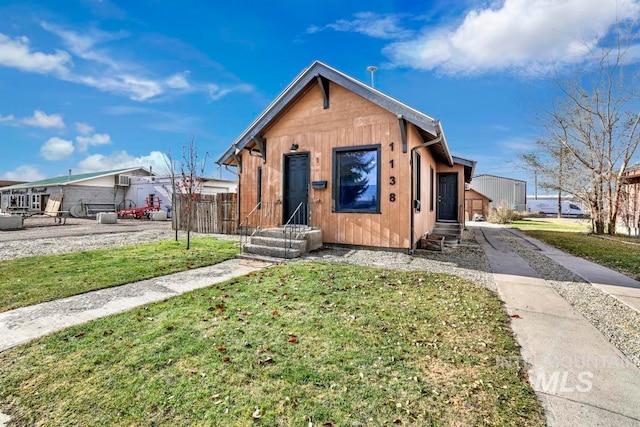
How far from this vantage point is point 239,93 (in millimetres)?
18297

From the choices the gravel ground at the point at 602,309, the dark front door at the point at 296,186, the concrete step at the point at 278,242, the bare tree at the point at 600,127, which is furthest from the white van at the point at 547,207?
the concrete step at the point at 278,242

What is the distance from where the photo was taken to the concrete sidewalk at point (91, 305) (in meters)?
3.19

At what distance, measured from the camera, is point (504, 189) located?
39125 millimetres

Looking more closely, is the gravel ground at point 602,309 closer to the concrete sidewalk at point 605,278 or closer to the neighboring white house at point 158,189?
the concrete sidewalk at point 605,278

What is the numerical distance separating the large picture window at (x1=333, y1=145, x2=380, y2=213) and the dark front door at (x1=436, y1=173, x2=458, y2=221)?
26.9 feet

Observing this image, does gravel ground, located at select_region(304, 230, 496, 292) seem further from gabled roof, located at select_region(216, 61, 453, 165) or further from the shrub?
the shrub

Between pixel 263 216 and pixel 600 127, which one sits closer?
pixel 263 216

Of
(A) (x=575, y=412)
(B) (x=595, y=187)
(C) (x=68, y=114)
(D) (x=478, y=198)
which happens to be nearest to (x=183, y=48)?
(A) (x=575, y=412)

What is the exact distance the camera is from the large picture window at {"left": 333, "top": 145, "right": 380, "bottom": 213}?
8.15 meters

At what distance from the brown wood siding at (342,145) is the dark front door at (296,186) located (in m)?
0.20

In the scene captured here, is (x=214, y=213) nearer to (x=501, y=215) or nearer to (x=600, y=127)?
(x=600, y=127)

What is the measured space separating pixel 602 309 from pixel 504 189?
136 ft

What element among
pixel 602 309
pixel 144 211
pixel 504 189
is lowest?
pixel 602 309

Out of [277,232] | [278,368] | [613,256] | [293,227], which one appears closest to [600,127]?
[613,256]
